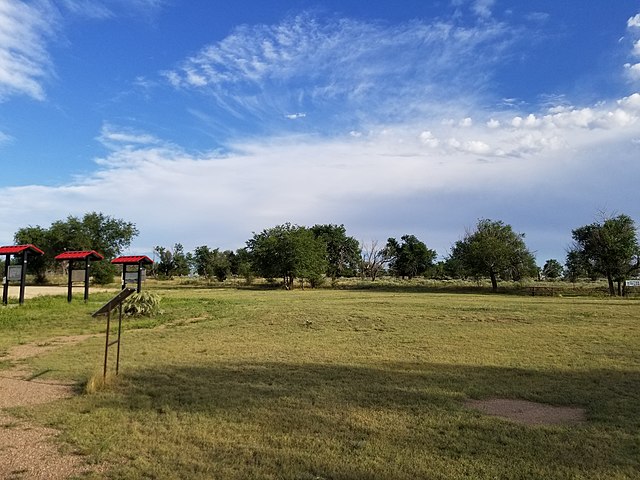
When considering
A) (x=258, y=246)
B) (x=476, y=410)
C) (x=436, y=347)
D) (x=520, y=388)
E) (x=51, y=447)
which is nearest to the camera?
(x=51, y=447)

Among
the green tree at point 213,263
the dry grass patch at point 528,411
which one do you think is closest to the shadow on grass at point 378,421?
the dry grass patch at point 528,411

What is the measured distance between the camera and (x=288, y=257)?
165 ft

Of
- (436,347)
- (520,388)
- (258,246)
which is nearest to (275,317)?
(436,347)

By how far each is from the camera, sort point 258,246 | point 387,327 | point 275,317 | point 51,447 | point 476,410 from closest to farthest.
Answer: point 51,447
point 476,410
point 387,327
point 275,317
point 258,246

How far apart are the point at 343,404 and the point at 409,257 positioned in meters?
81.6

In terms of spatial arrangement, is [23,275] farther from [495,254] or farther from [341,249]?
[341,249]

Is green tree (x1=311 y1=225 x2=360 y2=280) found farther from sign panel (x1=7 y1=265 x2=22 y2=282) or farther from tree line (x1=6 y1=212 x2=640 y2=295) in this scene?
sign panel (x1=7 y1=265 x2=22 y2=282)

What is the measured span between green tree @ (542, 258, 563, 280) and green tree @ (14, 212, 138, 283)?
7263cm

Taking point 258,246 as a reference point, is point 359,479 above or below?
below

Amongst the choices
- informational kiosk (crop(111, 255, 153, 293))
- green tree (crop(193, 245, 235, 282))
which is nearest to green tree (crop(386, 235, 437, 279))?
green tree (crop(193, 245, 235, 282))

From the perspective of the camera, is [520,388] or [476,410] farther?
[520,388]

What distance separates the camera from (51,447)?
4734 millimetres

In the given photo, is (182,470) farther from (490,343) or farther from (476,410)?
(490,343)

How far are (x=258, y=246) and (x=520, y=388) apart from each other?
47.1 metres
